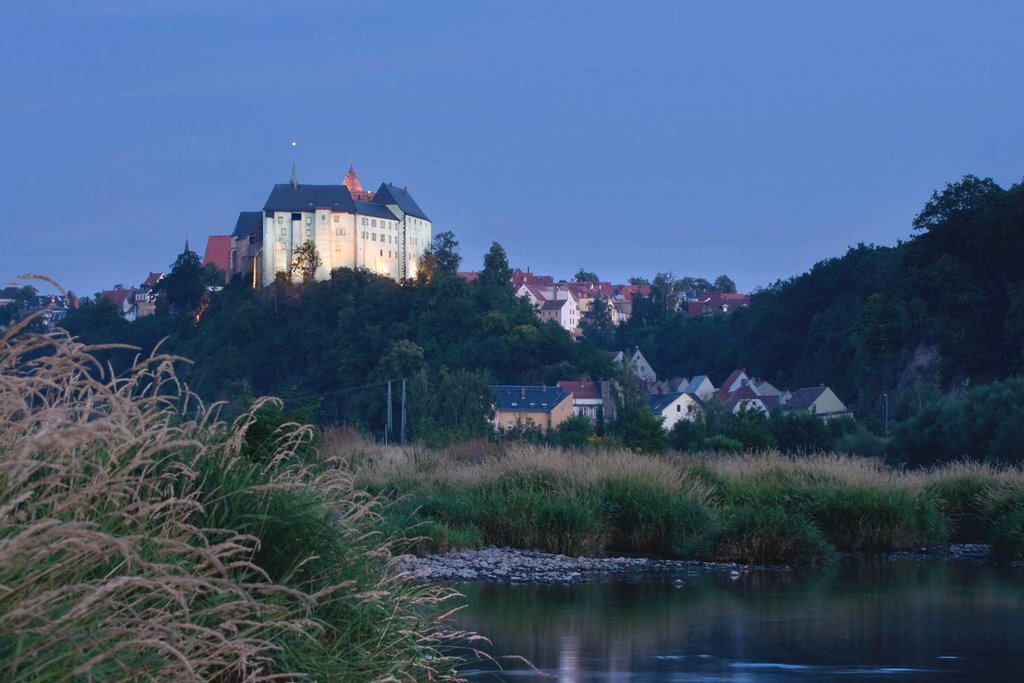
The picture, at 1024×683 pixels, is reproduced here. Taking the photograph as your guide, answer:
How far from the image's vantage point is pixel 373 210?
105250mm

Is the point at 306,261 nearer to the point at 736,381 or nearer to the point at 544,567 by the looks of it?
the point at 736,381

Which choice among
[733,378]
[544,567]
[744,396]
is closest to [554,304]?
[733,378]

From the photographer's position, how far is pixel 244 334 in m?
88.2

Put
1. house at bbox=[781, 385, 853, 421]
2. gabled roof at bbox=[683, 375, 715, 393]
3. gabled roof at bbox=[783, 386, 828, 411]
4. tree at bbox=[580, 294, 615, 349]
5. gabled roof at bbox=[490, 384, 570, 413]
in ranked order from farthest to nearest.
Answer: tree at bbox=[580, 294, 615, 349] < gabled roof at bbox=[683, 375, 715, 393] < gabled roof at bbox=[490, 384, 570, 413] < house at bbox=[781, 385, 853, 421] < gabled roof at bbox=[783, 386, 828, 411]

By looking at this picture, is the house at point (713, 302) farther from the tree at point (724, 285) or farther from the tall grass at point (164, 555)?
the tall grass at point (164, 555)

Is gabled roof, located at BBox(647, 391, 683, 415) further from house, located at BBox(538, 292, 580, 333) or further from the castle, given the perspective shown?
house, located at BBox(538, 292, 580, 333)

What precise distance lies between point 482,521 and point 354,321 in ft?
213

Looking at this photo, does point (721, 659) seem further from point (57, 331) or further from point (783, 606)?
point (57, 331)

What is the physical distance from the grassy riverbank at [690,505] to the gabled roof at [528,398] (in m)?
47.5

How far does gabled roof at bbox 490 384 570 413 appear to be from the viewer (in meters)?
70.6

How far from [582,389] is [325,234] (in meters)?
34.0

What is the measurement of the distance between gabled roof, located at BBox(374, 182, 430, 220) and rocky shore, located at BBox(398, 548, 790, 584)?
91.1 meters

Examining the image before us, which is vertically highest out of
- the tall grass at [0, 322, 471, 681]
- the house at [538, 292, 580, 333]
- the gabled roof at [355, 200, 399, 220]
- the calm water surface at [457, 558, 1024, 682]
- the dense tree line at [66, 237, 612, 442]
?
the gabled roof at [355, 200, 399, 220]

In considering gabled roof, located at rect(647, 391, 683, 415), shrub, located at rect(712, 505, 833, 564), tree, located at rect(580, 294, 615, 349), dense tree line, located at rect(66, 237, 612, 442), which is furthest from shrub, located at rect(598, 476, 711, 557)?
tree, located at rect(580, 294, 615, 349)
